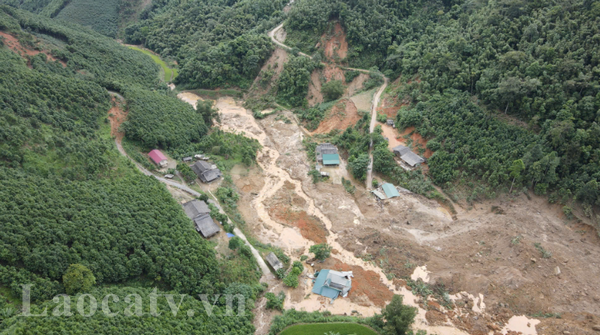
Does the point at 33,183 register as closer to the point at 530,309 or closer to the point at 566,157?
the point at 530,309

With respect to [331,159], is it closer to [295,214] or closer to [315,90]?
[295,214]

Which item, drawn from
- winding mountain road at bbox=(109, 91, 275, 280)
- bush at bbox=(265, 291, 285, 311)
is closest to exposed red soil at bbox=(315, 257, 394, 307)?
A: winding mountain road at bbox=(109, 91, 275, 280)

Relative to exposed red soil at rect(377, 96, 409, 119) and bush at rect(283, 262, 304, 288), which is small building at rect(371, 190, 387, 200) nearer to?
exposed red soil at rect(377, 96, 409, 119)

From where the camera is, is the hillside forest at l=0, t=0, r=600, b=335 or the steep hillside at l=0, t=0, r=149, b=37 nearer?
the hillside forest at l=0, t=0, r=600, b=335

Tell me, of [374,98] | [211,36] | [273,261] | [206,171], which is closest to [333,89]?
[374,98]

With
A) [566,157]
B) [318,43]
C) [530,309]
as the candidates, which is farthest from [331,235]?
[318,43]
